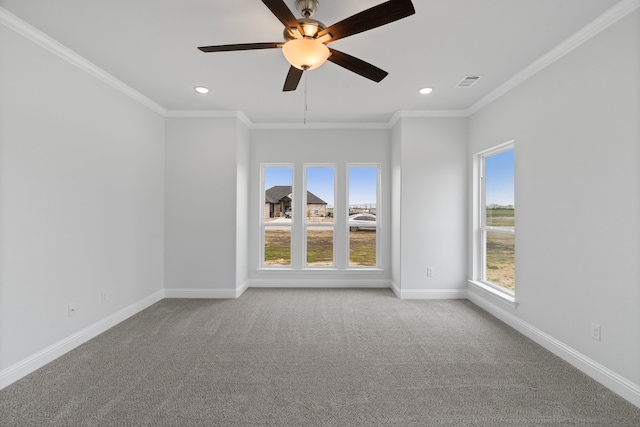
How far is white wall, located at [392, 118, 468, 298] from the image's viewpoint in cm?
444

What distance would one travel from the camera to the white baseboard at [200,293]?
4.47 m

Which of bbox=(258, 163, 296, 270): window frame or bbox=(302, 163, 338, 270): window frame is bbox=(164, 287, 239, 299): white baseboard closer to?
bbox=(258, 163, 296, 270): window frame

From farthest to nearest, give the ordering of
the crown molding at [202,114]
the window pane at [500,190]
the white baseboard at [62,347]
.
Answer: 1. the crown molding at [202,114]
2. the window pane at [500,190]
3. the white baseboard at [62,347]

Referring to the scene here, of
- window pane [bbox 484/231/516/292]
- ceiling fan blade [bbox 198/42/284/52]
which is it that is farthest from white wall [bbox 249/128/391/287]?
ceiling fan blade [bbox 198/42/284/52]

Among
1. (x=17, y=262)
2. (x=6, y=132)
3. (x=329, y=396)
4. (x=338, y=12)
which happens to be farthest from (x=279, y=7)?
(x=17, y=262)

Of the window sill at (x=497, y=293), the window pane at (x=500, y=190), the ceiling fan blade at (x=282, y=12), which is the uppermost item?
the ceiling fan blade at (x=282, y=12)

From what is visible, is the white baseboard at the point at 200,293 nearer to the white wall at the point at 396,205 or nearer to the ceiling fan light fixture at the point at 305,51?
the white wall at the point at 396,205

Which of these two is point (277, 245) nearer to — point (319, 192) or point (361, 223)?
point (319, 192)

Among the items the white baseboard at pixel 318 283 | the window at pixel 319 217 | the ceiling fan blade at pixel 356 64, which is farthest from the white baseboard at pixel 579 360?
the ceiling fan blade at pixel 356 64

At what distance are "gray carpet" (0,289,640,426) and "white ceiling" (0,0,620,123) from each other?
8.74 feet

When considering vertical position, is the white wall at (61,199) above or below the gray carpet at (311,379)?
above

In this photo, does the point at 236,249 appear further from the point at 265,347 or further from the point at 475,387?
the point at 475,387

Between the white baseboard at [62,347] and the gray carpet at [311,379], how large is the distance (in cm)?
7

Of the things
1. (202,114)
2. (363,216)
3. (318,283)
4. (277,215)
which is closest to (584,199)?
(363,216)
